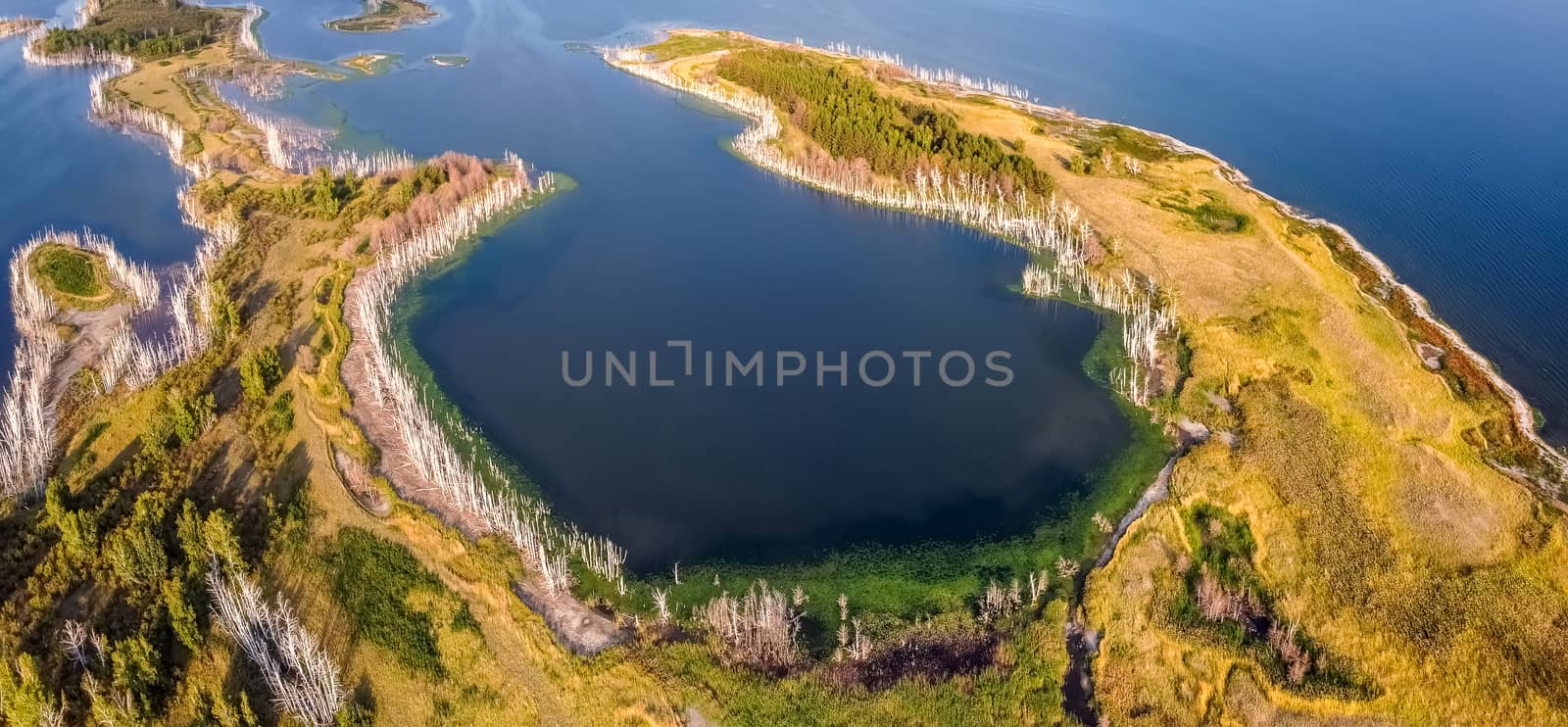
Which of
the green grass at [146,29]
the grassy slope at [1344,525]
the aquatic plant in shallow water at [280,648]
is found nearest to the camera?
the aquatic plant in shallow water at [280,648]


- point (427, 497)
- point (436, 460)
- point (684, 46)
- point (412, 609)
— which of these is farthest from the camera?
point (684, 46)

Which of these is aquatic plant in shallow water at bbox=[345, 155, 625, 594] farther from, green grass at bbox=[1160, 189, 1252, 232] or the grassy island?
green grass at bbox=[1160, 189, 1252, 232]

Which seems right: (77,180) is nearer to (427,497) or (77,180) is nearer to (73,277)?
(73,277)

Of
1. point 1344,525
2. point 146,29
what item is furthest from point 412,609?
point 146,29

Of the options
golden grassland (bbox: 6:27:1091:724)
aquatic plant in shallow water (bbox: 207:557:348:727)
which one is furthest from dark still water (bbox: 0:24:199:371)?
aquatic plant in shallow water (bbox: 207:557:348:727)

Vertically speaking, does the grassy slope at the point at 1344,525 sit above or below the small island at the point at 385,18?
below

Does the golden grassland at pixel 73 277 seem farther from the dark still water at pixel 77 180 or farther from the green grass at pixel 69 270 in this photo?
the dark still water at pixel 77 180

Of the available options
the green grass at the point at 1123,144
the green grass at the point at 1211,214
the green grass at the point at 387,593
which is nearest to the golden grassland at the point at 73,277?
the green grass at the point at 387,593
